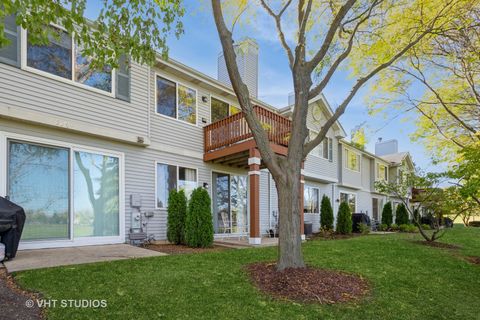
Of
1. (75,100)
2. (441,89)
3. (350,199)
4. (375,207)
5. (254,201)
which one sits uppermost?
(441,89)

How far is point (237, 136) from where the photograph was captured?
9734mm

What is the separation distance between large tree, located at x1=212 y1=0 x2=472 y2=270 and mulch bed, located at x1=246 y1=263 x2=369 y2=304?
24 cm

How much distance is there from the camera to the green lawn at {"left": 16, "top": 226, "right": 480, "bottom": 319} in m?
3.51

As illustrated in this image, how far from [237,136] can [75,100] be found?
4386 mm

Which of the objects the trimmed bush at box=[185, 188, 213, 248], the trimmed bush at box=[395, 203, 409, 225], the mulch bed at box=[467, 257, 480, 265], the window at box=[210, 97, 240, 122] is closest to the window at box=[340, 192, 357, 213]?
the trimmed bush at box=[395, 203, 409, 225]

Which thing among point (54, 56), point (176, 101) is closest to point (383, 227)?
point (176, 101)

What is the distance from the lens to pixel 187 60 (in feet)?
34.2

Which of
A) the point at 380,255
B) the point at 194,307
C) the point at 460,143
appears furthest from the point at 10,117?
the point at 460,143

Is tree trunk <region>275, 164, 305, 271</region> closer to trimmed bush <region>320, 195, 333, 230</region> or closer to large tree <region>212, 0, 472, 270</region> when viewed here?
large tree <region>212, 0, 472, 270</region>

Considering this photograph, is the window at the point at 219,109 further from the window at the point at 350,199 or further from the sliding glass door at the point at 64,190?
the window at the point at 350,199

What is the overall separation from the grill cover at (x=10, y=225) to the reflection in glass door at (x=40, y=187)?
4.05 feet

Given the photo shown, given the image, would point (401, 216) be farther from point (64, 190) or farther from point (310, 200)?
point (64, 190)

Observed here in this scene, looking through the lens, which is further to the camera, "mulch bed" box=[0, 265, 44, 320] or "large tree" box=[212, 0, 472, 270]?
"large tree" box=[212, 0, 472, 270]

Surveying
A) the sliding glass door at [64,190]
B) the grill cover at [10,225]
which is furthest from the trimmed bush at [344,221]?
the grill cover at [10,225]
